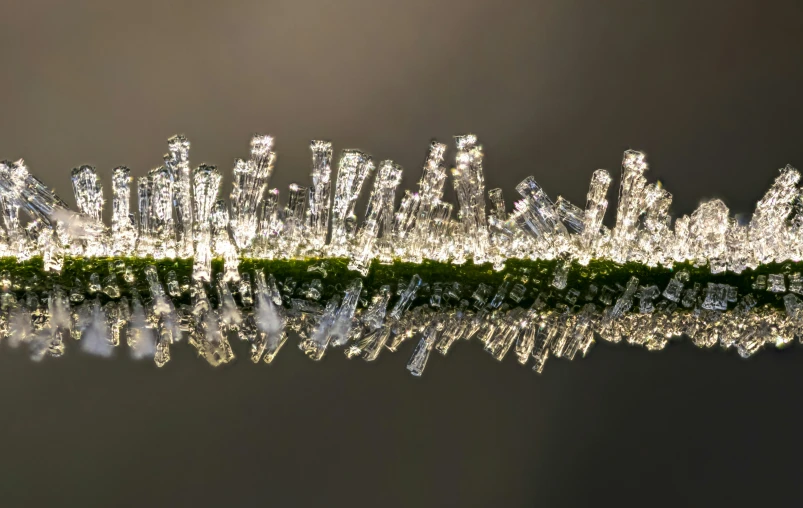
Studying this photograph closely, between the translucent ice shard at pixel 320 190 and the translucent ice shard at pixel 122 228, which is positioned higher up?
the translucent ice shard at pixel 320 190

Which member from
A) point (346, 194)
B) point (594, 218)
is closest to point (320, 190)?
point (346, 194)

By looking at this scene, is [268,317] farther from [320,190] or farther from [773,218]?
[773,218]

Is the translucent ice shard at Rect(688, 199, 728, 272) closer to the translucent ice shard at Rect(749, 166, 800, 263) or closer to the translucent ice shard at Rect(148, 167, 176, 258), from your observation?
the translucent ice shard at Rect(749, 166, 800, 263)

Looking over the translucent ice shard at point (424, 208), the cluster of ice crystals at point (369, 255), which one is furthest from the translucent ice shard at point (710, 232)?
the translucent ice shard at point (424, 208)

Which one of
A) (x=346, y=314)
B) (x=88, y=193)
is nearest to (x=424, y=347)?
(x=346, y=314)

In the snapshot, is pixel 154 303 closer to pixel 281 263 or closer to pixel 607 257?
pixel 281 263

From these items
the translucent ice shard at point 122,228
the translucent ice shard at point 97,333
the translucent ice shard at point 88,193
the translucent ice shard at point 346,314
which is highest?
the translucent ice shard at point 88,193

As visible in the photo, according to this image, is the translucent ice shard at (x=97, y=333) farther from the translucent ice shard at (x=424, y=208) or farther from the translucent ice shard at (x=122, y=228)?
the translucent ice shard at (x=424, y=208)

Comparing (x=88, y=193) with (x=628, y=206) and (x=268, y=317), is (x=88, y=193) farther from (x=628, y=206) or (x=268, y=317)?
(x=628, y=206)
